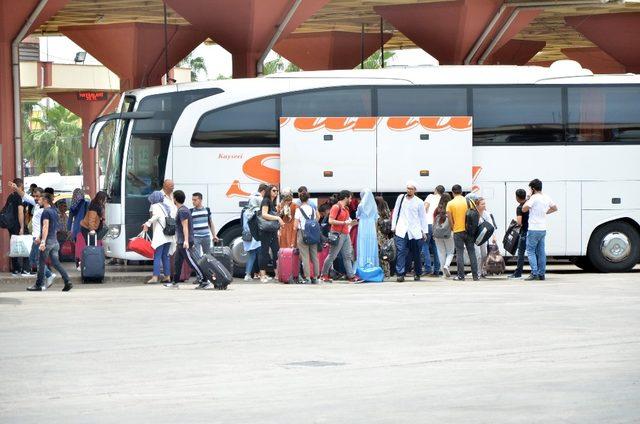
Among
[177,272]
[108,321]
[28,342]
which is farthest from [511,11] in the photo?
[28,342]

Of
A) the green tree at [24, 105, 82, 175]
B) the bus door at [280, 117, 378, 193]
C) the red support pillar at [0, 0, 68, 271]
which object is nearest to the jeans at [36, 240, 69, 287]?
the red support pillar at [0, 0, 68, 271]

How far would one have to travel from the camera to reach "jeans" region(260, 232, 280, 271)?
76.6 ft

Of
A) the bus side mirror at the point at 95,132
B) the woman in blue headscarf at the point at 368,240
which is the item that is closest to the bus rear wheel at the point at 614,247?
the woman in blue headscarf at the point at 368,240

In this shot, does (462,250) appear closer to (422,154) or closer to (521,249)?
(521,249)

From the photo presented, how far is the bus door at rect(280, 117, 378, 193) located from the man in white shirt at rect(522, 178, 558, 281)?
117 inches

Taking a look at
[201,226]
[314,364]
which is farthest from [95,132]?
[314,364]

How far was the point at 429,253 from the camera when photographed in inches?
985

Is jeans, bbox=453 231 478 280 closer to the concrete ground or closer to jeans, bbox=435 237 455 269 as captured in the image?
jeans, bbox=435 237 455 269

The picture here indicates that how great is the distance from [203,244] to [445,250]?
177 inches

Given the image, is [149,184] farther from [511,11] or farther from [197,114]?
[511,11]

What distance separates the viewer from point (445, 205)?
23750 mm

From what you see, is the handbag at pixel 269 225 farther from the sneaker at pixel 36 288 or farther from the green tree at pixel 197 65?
the green tree at pixel 197 65

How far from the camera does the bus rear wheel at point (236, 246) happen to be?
2466cm

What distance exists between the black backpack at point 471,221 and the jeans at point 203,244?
4.15m
